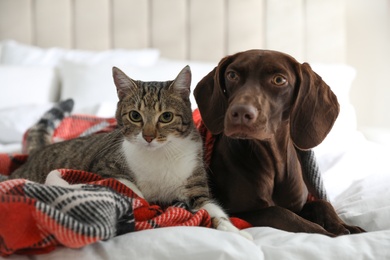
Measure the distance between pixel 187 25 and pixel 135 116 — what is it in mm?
1853

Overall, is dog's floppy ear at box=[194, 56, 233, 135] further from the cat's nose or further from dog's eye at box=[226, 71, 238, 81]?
the cat's nose

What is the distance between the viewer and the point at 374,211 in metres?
1.25

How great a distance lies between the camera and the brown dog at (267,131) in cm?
116

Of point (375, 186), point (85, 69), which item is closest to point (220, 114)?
point (375, 186)

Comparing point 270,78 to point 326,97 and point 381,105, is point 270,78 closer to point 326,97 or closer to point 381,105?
point 326,97

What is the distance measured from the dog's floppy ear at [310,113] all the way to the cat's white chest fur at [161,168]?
1.01ft

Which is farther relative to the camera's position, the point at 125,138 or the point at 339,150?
the point at 339,150

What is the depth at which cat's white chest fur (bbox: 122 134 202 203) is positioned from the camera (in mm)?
1297

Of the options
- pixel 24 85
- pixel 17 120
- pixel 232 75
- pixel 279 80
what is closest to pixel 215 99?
pixel 232 75

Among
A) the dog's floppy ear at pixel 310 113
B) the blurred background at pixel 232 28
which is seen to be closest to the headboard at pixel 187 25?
the blurred background at pixel 232 28

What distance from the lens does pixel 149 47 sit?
3.08 m

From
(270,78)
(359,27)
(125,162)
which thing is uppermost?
(359,27)

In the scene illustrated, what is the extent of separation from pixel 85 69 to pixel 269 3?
4.10 ft

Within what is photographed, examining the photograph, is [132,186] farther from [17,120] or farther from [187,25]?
[187,25]
